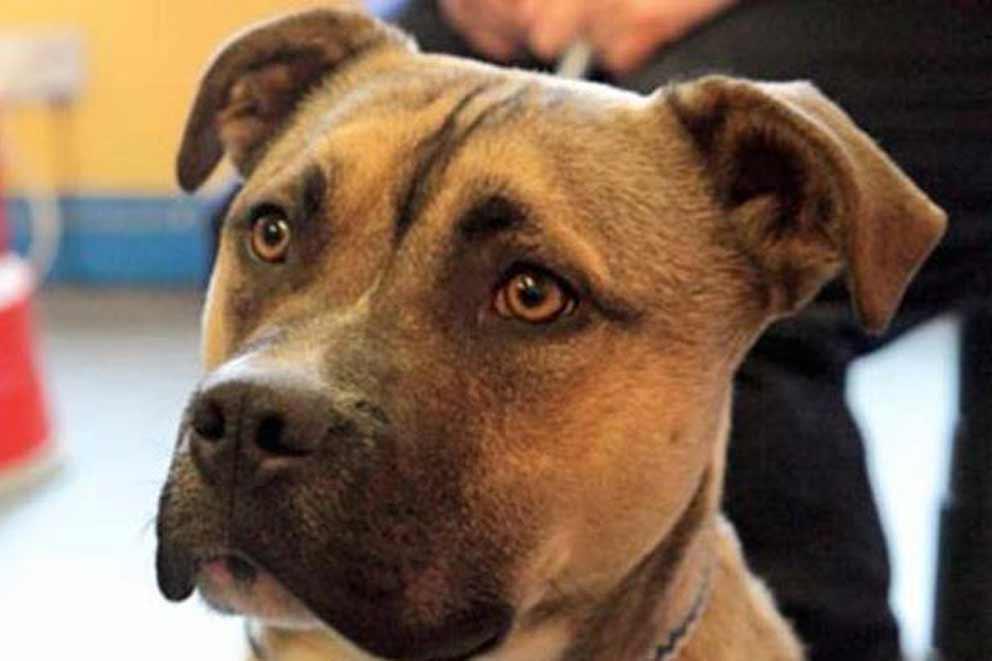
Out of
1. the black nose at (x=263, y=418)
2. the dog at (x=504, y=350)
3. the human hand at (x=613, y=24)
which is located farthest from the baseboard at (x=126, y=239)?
the black nose at (x=263, y=418)

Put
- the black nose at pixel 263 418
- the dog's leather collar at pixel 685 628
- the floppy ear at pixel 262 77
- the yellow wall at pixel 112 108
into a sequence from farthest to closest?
the yellow wall at pixel 112 108 < the floppy ear at pixel 262 77 < the dog's leather collar at pixel 685 628 < the black nose at pixel 263 418

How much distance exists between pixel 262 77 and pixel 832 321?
26.1 inches

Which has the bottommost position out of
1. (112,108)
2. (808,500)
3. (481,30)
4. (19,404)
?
(112,108)

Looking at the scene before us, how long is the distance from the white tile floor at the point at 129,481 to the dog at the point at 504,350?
0.86 m

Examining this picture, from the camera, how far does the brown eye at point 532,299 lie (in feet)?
4.94

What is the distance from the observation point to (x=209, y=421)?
1.37 metres

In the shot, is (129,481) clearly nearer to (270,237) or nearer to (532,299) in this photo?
(270,237)

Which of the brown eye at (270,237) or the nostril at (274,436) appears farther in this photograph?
the brown eye at (270,237)

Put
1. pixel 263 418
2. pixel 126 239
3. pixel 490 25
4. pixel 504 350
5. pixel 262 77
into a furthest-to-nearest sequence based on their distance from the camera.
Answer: pixel 126 239 < pixel 490 25 < pixel 262 77 < pixel 504 350 < pixel 263 418

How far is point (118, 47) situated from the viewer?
4602 millimetres

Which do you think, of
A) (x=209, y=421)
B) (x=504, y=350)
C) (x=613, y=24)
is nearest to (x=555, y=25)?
(x=613, y=24)

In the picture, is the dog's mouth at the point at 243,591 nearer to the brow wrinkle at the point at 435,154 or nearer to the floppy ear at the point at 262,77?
the brow wrinkle at the point at 435,154

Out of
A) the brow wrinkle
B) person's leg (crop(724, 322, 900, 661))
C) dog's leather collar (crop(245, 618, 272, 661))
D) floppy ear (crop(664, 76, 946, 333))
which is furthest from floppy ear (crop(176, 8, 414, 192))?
person's leg (crop(724, 322, 900, 661))

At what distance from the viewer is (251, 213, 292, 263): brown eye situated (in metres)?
1.59
